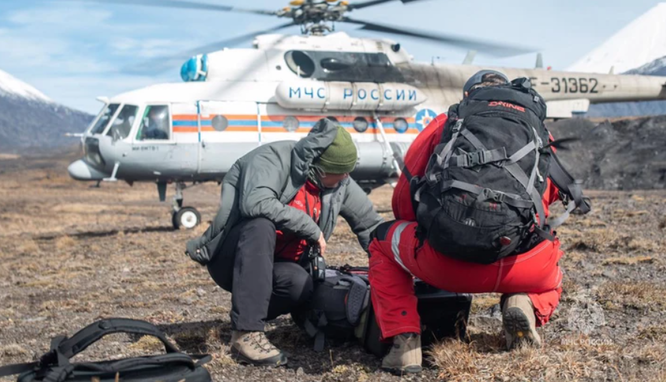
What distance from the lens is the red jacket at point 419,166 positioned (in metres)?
3.68

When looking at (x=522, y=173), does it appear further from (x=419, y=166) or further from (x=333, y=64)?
(x=333, y=64)

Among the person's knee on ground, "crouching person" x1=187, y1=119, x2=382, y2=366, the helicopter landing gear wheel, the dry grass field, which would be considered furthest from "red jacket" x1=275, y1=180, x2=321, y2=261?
the helicopter landing gear wheel

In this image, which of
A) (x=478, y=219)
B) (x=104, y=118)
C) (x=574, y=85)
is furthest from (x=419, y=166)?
(x=574, y=85)

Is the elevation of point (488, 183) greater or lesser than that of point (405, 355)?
greater

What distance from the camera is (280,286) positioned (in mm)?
4160

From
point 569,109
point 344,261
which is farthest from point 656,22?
point 344,261

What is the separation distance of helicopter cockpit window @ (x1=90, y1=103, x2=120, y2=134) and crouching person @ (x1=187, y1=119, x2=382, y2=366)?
8755mm

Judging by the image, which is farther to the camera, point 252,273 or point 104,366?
point 252,273

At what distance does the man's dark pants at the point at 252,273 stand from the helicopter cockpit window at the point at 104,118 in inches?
351

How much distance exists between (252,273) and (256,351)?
41 cm

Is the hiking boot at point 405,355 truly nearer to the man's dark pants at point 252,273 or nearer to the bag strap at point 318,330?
the bag strap at point 318,330

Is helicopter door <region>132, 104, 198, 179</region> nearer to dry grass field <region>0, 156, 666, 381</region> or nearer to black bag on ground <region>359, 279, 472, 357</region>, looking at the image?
dry grass field <region>0, 156, 666, 381</region>

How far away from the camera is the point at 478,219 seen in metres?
3.14

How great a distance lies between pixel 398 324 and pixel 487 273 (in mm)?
518
